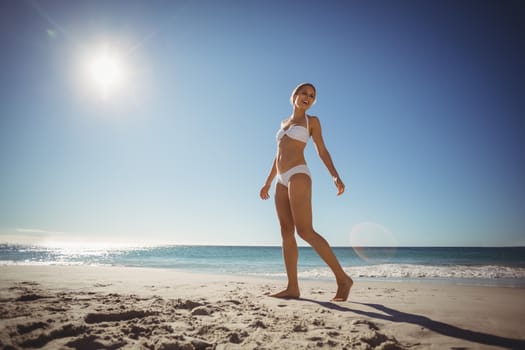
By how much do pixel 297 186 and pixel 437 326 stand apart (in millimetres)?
1797

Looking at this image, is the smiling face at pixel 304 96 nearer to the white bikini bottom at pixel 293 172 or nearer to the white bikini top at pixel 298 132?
the white bikini top at pixel 298 132

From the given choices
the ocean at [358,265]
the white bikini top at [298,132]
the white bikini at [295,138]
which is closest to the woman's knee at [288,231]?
the white bikini at [295,138]

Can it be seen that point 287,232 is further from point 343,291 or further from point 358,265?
point 358,265

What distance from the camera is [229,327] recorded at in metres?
2.00

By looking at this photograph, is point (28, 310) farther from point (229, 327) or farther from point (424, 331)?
point (424, 331)

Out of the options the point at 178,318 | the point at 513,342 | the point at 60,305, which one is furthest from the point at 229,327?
the point at 513,342

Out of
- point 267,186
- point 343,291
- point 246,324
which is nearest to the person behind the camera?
point 246,324

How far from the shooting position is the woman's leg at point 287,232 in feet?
11.3

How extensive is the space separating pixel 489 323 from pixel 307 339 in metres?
1.62

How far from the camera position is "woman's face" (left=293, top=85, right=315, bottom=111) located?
11.9 feet

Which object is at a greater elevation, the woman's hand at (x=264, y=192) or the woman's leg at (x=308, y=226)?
the woman's hand at (x=264, y=192)

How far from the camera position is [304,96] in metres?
3.63

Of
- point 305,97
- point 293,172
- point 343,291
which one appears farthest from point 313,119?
point 343,291

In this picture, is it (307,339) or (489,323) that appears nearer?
(307,339)
